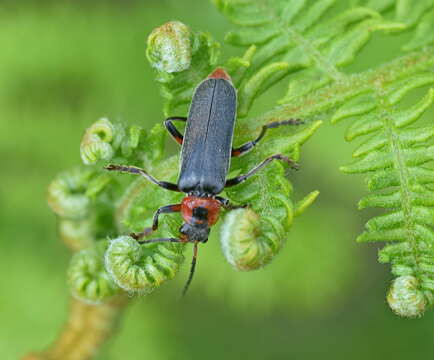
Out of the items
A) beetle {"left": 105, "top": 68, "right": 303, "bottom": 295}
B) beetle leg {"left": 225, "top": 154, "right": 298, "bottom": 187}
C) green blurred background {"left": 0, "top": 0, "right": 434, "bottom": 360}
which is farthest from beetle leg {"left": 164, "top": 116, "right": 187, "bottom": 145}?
green blurred background {"left": 0, "top": 0, "right": 434, "bottom": 360}

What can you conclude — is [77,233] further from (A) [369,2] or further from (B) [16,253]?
(A) [369,2]

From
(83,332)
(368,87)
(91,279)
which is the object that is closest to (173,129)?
(91,279)

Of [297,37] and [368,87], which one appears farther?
[297,37]

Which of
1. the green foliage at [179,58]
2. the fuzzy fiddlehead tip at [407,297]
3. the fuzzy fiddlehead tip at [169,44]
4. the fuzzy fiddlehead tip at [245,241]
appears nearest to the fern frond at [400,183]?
the fuzzy fiddlehead tip at [407,297]

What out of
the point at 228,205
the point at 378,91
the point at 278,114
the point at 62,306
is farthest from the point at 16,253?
the point at 378,91

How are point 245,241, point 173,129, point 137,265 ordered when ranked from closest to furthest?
1. point 245,241
2. point 137,265
3. point 173,129

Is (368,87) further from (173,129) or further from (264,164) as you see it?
(173,129)

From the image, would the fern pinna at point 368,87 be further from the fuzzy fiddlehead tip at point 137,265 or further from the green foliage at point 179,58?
the fuzzy fiddlehead tip at point 137,265

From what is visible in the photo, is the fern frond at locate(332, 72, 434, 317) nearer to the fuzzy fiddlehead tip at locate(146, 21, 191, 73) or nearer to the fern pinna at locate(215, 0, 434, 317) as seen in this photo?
the fern pinna at locate(215, 0, 434, 317)
